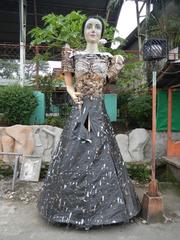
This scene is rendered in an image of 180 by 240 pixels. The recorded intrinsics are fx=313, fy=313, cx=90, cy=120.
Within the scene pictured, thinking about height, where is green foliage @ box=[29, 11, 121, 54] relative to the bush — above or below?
above

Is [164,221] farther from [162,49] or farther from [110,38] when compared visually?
[110,38]

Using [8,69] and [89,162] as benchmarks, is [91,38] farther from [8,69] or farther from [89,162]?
[8,69]

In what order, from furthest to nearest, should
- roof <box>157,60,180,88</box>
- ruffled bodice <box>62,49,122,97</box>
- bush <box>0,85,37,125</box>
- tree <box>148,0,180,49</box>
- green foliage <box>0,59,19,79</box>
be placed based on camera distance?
1. tree <box>148,0,180,49</box>
2. green foliage <box>0,59,19,79</box>
3. bush <box>0,85,37,125</box>
4. roof <box>157,60,180,88</box>
5. ruffled bodice <box>62,49,122,97</box>

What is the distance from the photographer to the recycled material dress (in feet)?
12.6

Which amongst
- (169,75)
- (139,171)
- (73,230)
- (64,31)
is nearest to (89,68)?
(73,230)

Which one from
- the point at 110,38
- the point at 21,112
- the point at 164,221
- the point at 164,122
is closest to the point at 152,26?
the point at 110,38

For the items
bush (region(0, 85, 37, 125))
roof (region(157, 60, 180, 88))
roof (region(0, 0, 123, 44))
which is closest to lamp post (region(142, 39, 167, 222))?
roof (region(157, 60, 180, 88))

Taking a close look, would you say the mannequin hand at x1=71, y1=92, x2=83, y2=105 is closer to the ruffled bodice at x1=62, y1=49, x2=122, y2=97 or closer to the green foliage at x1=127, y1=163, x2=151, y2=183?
the ruffled bodice at x1=62, y1=49, x2=122, y2=97

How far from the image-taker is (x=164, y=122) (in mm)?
7098

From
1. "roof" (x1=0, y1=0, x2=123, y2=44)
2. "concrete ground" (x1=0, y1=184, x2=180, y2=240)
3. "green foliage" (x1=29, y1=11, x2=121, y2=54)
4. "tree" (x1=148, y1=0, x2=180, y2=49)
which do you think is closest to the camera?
"concrete ground" (x1=0, y1=184, x2=180, y2=240)

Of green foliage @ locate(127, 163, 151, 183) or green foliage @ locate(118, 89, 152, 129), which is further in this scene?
green foliage @ locate(118, 89, 152, 129)

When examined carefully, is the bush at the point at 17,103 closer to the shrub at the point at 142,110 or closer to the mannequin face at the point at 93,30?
the shrub at the point at 142,110

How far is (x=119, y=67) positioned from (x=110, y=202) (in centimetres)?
181

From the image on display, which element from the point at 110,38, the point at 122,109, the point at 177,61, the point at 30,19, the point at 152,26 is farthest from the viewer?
the point at 30,19
